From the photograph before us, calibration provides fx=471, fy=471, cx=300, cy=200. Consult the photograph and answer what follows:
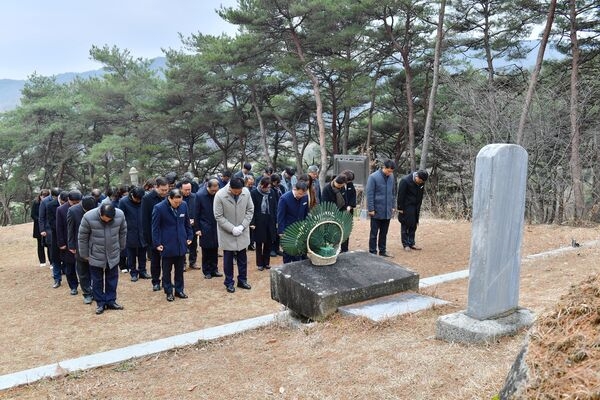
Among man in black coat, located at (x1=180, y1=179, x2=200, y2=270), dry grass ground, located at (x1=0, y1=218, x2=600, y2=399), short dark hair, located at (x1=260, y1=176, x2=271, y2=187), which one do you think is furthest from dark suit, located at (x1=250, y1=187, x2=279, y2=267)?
man in black coat, located at (x1=180, y1=179, x2=200, y2=270)

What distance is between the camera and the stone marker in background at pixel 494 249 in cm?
392

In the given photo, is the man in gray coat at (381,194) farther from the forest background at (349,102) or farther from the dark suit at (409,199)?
the forest background at (349,102)

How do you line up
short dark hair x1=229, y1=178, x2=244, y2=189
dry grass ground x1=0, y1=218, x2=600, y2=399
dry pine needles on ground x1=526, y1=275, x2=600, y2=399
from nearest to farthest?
dry pine needles on ground x1=526, y1=275, x2=600, y2=399 < dry grass ground x1=0, y1=218, x2=600, y2=399 < short dark hair x1=229, y1=178, x2=244, y2=189

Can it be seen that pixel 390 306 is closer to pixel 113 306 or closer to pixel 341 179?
pixel 341 179

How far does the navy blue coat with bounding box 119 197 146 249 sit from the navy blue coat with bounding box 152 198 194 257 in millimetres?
1584

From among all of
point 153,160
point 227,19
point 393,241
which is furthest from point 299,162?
point 393,241

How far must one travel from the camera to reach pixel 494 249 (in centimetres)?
402

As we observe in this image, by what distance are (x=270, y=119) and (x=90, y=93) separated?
10.0m

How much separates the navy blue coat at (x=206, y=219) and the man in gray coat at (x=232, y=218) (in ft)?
3.05

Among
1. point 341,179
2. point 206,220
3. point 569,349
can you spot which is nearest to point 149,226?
point 206,220

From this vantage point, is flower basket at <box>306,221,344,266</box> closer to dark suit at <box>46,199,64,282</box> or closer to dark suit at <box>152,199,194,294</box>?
dark suit at <box>152,199,194,294</box>

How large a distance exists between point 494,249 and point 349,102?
1690 cm

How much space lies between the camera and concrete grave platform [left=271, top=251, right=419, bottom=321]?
5.01 metres

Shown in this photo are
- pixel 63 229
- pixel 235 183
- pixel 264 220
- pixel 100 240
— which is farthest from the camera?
pixel 264 220
